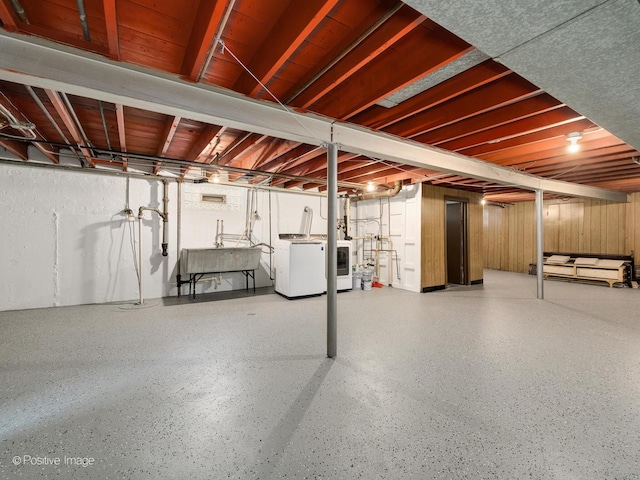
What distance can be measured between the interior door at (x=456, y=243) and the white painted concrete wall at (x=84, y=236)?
5267mm

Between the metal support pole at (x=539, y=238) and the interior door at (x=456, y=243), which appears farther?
the interior door at (x=456, y=243)

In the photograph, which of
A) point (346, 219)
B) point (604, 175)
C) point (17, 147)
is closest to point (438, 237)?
point (346, 219)

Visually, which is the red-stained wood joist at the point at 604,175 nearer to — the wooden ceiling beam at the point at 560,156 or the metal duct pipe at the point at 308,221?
the wooden ceiling beam at the point at 560,156

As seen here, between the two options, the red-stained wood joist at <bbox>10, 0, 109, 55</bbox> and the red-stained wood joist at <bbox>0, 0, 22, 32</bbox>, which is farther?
the red-stained wood joist at <bbox>10, 0, 109, 55</bbox>

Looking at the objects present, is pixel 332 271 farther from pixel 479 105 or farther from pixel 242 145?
pixel 242 145

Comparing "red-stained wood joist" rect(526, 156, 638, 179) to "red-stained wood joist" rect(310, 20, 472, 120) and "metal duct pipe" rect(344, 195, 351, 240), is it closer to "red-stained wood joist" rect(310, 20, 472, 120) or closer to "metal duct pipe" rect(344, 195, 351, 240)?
"metal duct pipe" rect(344, 195, 351, 240)

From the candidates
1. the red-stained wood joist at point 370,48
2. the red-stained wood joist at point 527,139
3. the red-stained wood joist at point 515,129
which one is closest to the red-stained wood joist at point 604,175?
the red-stained wood joist at point 527,139

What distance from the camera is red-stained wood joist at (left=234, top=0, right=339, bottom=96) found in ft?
4.77

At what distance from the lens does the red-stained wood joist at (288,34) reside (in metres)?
1.45

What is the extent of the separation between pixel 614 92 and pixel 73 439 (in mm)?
4042

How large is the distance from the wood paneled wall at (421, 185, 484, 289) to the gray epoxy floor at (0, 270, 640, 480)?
2.22m

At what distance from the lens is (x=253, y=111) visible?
232 centimetres

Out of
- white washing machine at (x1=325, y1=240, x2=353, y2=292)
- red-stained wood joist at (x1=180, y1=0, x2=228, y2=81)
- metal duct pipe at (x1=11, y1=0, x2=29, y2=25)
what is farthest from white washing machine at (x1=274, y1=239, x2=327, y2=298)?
metal duct pipe at (x1=11, y1=0, x2=29, y2=25)

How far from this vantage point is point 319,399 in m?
1.98
